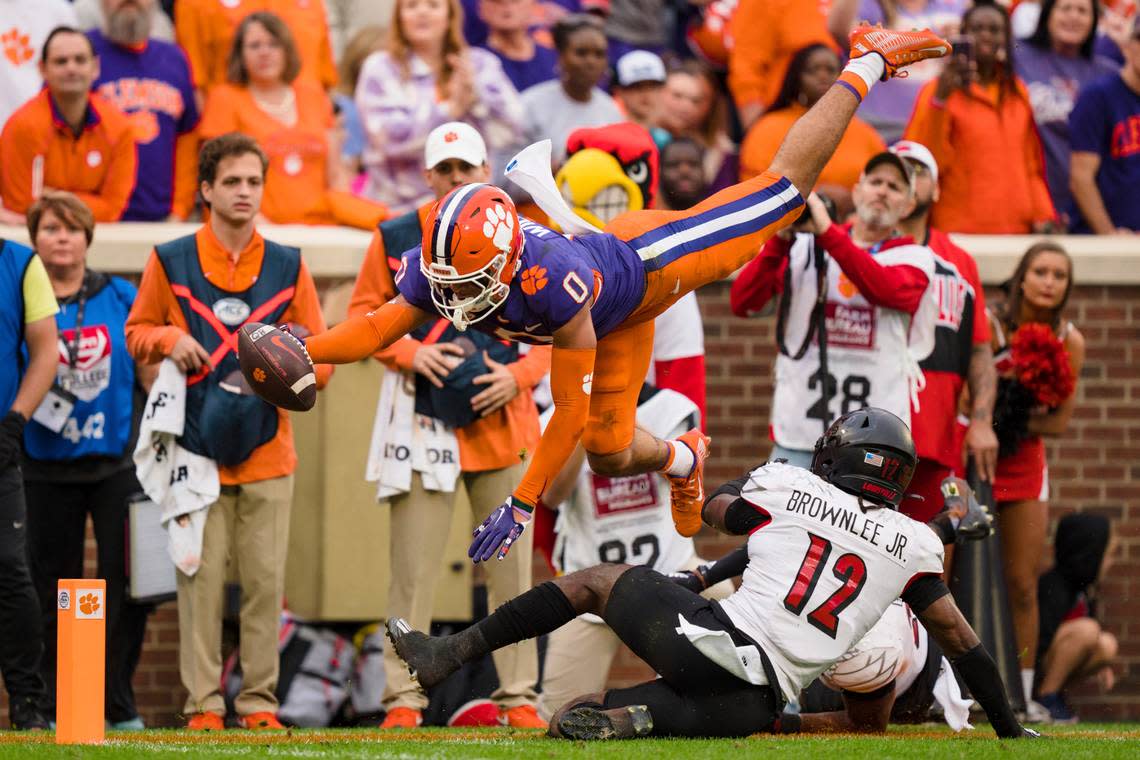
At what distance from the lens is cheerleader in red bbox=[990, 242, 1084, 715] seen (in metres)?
9.31

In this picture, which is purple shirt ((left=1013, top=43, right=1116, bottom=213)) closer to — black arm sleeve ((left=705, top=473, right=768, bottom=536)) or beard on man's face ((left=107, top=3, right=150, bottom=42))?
beard on man's face ((left=107, top=3, right=150, bottom=42))

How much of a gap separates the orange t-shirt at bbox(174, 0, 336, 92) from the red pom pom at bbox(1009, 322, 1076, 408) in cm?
445

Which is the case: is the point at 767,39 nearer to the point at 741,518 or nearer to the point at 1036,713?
the point at 1036,713

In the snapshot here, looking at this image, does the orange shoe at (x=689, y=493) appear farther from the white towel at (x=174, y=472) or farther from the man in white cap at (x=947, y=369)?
the white towel at (x=174, y=472)

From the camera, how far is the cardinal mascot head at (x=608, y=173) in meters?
8.59

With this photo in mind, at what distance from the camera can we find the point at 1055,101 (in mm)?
11531

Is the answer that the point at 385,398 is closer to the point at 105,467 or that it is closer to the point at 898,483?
the point at 105,467

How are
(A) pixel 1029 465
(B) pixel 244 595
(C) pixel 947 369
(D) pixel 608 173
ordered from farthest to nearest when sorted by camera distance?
1. (A) pixel 1029 465
2. (C) pixel 947 369
3. (D) pixel 608 173
4. (B) pixel 244 595

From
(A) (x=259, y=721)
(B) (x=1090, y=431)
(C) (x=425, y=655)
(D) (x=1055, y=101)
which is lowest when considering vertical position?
(A) (x=259, y=721)

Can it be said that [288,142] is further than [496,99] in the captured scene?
No

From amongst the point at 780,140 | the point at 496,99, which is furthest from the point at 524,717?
the point at 496,99

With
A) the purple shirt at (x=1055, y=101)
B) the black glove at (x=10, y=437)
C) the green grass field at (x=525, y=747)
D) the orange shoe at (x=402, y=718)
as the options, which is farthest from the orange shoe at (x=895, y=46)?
the purple shirt at (x=1055, y=101)

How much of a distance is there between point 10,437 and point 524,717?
2507 mm

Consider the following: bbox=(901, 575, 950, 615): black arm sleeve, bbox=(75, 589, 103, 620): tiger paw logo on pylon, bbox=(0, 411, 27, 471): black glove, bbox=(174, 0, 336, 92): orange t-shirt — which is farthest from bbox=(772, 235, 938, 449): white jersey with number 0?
bbox=(174, 0, 336, 92): orange t-shirt
